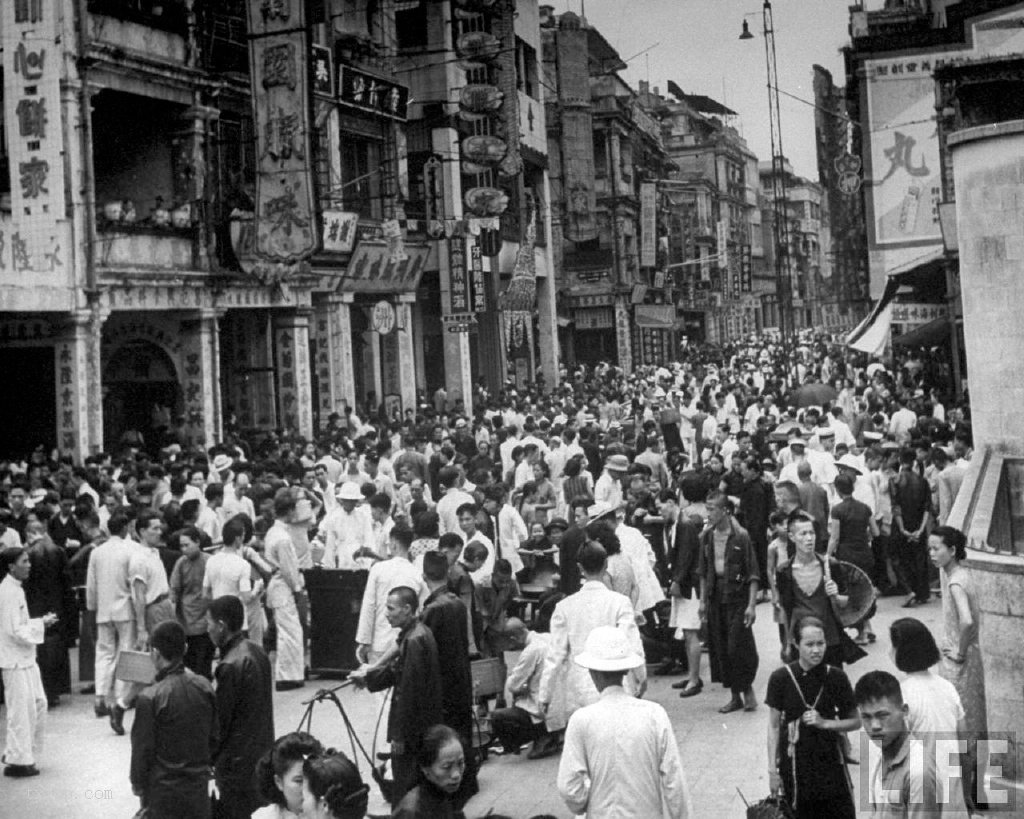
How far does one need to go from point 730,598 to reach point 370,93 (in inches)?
856

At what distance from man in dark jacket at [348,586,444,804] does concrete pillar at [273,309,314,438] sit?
19.7m

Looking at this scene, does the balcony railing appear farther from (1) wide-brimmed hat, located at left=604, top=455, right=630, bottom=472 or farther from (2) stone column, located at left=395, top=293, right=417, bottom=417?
(1) wide-brimmed hat, located at left=604, top=455, right=630, bottom=472

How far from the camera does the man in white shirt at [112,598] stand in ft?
35.9

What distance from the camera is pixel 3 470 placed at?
17.9 metres

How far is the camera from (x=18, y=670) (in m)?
9.82

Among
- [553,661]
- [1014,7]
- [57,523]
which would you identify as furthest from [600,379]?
[553,661]

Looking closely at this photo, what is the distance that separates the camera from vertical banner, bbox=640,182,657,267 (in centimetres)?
5819

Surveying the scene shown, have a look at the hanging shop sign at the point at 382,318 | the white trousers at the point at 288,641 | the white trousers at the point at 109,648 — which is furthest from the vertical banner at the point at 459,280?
the white trousers at the point at 109,648

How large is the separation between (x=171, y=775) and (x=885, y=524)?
9.97 meters

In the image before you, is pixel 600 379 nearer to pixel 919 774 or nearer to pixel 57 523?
pixel 57 523

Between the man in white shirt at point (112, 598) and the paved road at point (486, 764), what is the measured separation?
618mm

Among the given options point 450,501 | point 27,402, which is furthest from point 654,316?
point 450,501

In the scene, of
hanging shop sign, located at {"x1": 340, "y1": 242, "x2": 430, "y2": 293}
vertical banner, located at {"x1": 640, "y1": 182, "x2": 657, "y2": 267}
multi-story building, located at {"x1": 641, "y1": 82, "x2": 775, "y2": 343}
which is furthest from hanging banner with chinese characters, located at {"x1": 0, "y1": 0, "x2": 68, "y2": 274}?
multi-story building, located at {"x1": 641, "y1": 82, "x2": 775, "y2": 343}

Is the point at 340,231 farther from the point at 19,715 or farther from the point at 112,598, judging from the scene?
the point at 19,715
